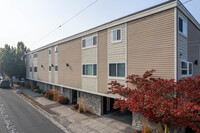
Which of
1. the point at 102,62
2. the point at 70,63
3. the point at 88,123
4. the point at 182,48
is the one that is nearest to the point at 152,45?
the point at 182,48

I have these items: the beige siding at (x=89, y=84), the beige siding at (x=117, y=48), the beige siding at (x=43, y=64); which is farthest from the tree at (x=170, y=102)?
the beige siding at (x=43, y=64)

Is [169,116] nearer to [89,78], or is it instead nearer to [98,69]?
[98,69]

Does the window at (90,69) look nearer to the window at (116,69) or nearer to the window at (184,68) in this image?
the window at (116,69)

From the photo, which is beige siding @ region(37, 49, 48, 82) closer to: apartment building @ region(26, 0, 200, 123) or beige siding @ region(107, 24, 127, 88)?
apartment building @ region(26, 0, 200, 123)

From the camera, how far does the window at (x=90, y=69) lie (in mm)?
11693

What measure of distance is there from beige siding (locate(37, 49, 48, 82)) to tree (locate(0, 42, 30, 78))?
35.2 ft

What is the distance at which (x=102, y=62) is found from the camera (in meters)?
10.9

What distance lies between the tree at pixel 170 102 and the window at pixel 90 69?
16.0 ft

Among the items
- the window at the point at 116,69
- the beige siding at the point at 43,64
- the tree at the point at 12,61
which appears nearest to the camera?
the window at the point at 116,69

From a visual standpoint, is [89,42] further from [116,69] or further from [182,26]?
[182,26]

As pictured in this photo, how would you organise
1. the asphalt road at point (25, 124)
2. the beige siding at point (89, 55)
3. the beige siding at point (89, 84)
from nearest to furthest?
the asphalt road at point (25, 124), the beige siding at point (89, 84), the beige siding at point (89, 55)

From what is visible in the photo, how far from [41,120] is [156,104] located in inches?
373

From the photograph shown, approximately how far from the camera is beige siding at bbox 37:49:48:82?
21.2 meters

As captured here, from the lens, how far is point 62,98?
15.8 m
